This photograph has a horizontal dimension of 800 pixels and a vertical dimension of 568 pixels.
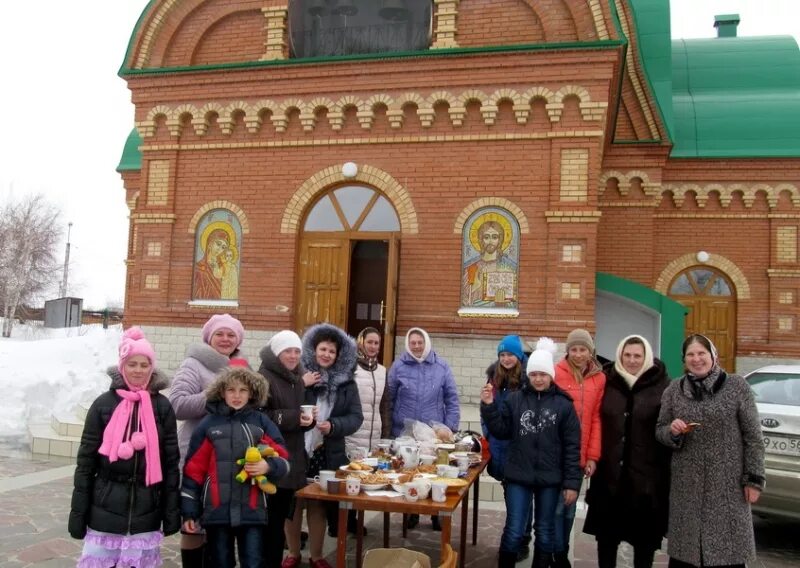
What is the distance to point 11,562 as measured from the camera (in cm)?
520

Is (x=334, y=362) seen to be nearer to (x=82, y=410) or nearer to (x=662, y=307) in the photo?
(x=82, y=410)

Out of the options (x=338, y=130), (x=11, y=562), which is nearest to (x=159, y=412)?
(x=11, y=562)

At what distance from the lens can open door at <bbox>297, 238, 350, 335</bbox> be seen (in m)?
10.8

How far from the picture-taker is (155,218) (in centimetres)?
1145

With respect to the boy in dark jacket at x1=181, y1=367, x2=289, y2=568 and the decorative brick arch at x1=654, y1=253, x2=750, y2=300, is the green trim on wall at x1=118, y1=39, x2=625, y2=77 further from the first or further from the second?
the boy in dark jacket at x1=181, y1=367, x2=289, y2=568

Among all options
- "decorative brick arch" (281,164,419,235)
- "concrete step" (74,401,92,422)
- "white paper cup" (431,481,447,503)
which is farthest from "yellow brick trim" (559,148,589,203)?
"concrete step" (74,401,92,422)

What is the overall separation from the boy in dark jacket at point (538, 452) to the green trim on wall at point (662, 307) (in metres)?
6.73

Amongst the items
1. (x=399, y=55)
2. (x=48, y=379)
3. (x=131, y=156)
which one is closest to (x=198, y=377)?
(x=399, y=55)

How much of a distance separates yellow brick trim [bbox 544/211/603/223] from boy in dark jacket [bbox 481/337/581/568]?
214 inches

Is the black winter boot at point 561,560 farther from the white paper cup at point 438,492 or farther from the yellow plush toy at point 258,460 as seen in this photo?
the yellow plush toy at point 258,460

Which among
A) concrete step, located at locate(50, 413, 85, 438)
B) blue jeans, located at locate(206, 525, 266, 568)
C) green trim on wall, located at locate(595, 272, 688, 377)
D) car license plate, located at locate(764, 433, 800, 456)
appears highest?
green trim on wall, located at locate(595, 272, 688, 377)

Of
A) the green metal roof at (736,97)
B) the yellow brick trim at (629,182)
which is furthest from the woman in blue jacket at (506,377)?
the green metal roof at (736,97)

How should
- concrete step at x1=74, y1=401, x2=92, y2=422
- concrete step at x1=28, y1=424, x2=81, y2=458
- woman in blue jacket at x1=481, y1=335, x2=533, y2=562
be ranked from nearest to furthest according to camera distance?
woman in blue jacket at x1=481, y1=335, x2=533, y2=562
concrete step at x1=28, y1=424, x2=81, y2=458
concrete step at x1=74, y1=401, x2=92, y2=422

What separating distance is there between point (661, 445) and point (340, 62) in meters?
8.08
